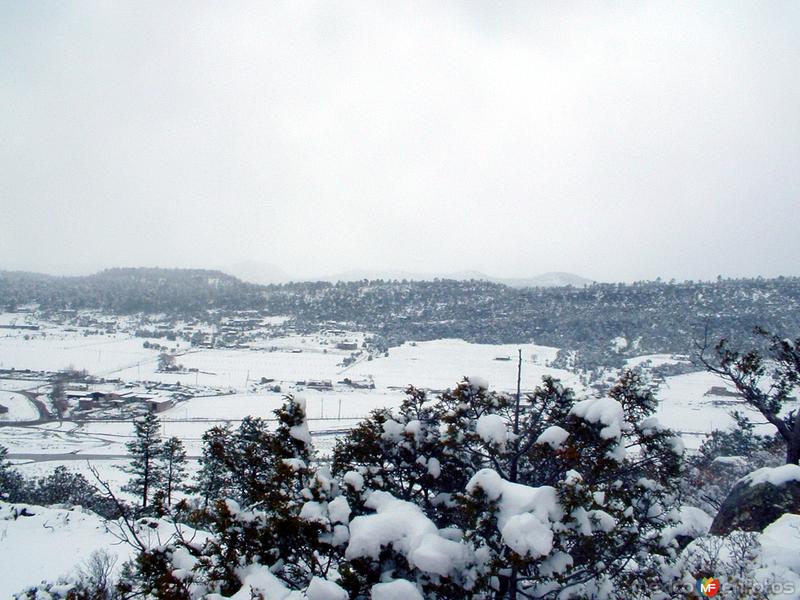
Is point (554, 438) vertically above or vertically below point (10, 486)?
above

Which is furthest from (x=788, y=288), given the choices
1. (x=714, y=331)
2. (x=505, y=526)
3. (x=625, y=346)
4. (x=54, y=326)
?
(x=54, y=326)

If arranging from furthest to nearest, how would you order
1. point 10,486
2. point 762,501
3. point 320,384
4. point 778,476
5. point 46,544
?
point 320,384, point 10,486, point 46,544, point 778,476, point 762,501

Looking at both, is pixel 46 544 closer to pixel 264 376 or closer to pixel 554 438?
pixel 554 438

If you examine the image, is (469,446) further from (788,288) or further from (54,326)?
(54,326)

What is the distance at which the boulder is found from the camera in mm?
6004

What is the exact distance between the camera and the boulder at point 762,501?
236 inches

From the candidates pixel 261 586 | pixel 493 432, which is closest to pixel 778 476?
pixel 493 432

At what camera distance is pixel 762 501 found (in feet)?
20.3

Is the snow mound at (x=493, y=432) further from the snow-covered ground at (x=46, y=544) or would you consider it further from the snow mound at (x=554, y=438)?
the snow-covered ground at (x=46, y=544)

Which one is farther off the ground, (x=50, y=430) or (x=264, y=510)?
(x=264, y=510)

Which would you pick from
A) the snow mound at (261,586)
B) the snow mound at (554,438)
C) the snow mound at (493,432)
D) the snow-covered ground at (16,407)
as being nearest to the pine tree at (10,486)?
the snow mound at (261,586)

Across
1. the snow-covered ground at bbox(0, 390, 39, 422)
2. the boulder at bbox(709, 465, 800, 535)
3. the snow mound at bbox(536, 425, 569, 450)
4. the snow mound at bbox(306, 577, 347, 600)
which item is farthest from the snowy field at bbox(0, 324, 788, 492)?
the snow mound at bbox(306, 577, 347, 600)

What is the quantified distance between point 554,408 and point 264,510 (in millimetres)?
3356

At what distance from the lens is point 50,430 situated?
35.6 metres
